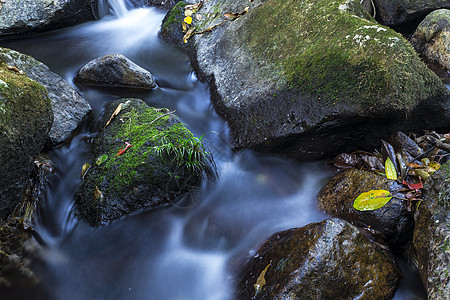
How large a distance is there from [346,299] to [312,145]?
1904mm

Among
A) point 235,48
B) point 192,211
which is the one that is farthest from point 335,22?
point 192,211

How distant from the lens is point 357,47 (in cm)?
359

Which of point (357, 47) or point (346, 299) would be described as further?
point (357, 47)

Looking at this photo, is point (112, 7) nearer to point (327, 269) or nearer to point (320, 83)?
point (320, 83)

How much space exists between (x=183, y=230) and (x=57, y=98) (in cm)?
249

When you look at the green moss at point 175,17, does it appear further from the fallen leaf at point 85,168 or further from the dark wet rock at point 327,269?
the dark wet rock at point 327,269

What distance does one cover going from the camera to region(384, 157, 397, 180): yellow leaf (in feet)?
11.0

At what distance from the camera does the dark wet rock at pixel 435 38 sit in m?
5.81

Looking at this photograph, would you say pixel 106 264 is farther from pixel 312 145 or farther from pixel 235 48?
pixel 235 48

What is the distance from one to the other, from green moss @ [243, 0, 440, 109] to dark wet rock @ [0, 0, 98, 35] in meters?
4.28

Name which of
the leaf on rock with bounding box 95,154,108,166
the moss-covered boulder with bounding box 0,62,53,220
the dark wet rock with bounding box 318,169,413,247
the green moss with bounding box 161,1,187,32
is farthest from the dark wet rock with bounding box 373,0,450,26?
the moss-covered boulder with bounding box 0,62,53,220

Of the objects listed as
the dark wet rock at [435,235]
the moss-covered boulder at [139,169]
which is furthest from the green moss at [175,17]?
the dark wet rock at [435,235]

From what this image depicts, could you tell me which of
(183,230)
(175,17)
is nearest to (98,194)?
(183,230)

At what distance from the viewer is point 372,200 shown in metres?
3.05
